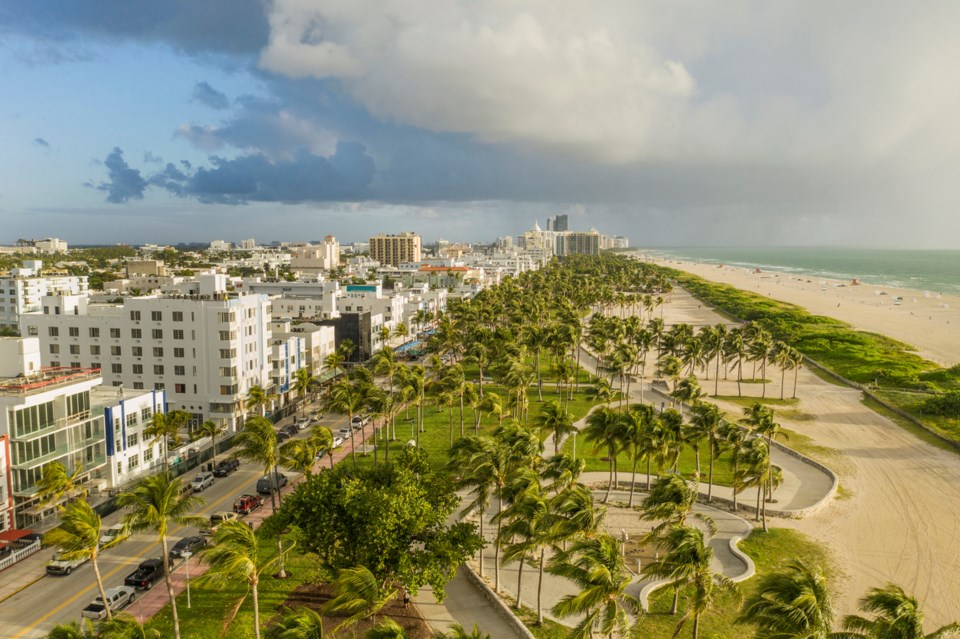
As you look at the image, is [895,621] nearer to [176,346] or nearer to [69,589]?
[69,589]

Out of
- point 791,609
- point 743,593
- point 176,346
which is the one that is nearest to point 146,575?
point 791,609

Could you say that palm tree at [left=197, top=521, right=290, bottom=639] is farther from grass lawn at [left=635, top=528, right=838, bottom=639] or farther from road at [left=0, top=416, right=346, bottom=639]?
grass lawn at [left=635, top=528, right=838, bottom=639]

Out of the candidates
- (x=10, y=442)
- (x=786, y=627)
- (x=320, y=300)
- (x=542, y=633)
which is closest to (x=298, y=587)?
(x=542, y=633)

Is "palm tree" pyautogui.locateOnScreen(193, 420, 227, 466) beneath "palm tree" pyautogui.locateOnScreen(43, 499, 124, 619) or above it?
beneath

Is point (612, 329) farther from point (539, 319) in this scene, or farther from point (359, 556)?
point (359, 556)

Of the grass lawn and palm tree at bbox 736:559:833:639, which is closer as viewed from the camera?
palm tree at bbox 736:559:833:639

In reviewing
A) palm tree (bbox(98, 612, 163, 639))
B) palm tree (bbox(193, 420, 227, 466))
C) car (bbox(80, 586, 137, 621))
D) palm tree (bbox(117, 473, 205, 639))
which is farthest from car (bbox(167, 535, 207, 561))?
palm tree (bbox(98, 612, 163, 639))

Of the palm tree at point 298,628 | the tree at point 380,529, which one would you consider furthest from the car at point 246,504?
the palm tree at point 298,628
